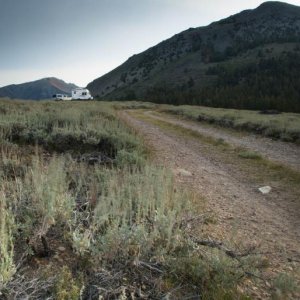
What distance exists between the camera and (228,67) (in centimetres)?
11756

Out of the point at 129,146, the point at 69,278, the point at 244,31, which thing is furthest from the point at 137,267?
the point at 244,31

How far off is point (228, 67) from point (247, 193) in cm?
11432

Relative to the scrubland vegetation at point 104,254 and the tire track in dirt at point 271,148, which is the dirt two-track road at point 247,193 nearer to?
the tire track in dirt at point 271,148

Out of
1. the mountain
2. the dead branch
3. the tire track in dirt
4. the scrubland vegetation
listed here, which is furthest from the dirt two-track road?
the mountain

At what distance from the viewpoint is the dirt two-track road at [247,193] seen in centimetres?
560

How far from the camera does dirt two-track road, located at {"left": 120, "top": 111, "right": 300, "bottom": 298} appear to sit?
560 centimetres

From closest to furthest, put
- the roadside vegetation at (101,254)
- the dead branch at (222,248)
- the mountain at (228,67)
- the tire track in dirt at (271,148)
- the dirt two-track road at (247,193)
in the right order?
the roadside vegetation at (101,254), the dead branch at (222,248), the dirt two-track road at (247,193), the tire track in dirt at (271,148), the mountain at (228,67)

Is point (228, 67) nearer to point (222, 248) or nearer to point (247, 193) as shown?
point (247, 193)

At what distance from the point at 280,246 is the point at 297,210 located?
2.22 metres

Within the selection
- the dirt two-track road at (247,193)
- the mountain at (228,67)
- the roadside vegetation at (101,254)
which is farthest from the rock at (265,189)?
the mountain at (228,67)

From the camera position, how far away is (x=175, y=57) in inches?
6663

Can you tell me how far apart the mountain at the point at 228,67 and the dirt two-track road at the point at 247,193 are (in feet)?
134

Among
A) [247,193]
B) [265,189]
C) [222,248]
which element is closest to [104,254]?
[222,248]

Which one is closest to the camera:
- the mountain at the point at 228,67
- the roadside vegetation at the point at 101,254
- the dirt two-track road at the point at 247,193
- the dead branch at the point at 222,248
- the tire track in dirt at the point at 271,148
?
the roadside vegetation at the point at 101,254
